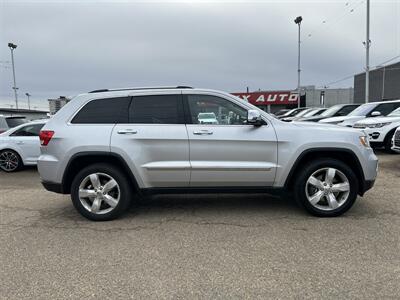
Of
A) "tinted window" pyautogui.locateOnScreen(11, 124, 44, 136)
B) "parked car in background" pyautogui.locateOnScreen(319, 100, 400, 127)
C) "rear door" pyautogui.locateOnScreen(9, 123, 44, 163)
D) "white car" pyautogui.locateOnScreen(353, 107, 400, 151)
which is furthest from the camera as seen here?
"parked car in background" pyautogui.locateOnScreen(319, 100, 400, 127)

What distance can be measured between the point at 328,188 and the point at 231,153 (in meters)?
1.43

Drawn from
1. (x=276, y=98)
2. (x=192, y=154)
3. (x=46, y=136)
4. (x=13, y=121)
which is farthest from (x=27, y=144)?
(x=276, y=98)

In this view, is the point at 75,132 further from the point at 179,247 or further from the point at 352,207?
the point at 352,207

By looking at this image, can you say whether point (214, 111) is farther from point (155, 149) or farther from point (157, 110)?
point (155, 149)

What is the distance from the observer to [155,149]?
520 centimetres

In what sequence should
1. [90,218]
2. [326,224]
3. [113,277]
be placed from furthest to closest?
[90,218]
[326,224]
[113,277]

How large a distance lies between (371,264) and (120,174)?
328 centimetres

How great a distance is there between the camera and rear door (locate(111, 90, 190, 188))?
17.0 ft

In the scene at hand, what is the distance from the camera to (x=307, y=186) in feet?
17.3

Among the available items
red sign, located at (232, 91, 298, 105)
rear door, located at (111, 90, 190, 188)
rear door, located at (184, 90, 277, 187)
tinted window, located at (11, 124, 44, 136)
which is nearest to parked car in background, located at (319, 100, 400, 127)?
rear door, located at (184, 90, 277, 187)

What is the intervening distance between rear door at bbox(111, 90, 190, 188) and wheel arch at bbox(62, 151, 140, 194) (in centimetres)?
8

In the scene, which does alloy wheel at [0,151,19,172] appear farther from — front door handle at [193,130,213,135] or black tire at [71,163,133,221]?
front door handle at [193,130,213,135]

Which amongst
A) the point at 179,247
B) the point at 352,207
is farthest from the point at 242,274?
the point at 352,207

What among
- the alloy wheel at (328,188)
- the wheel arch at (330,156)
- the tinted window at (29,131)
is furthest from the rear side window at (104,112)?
the tinted window at (29,131)
